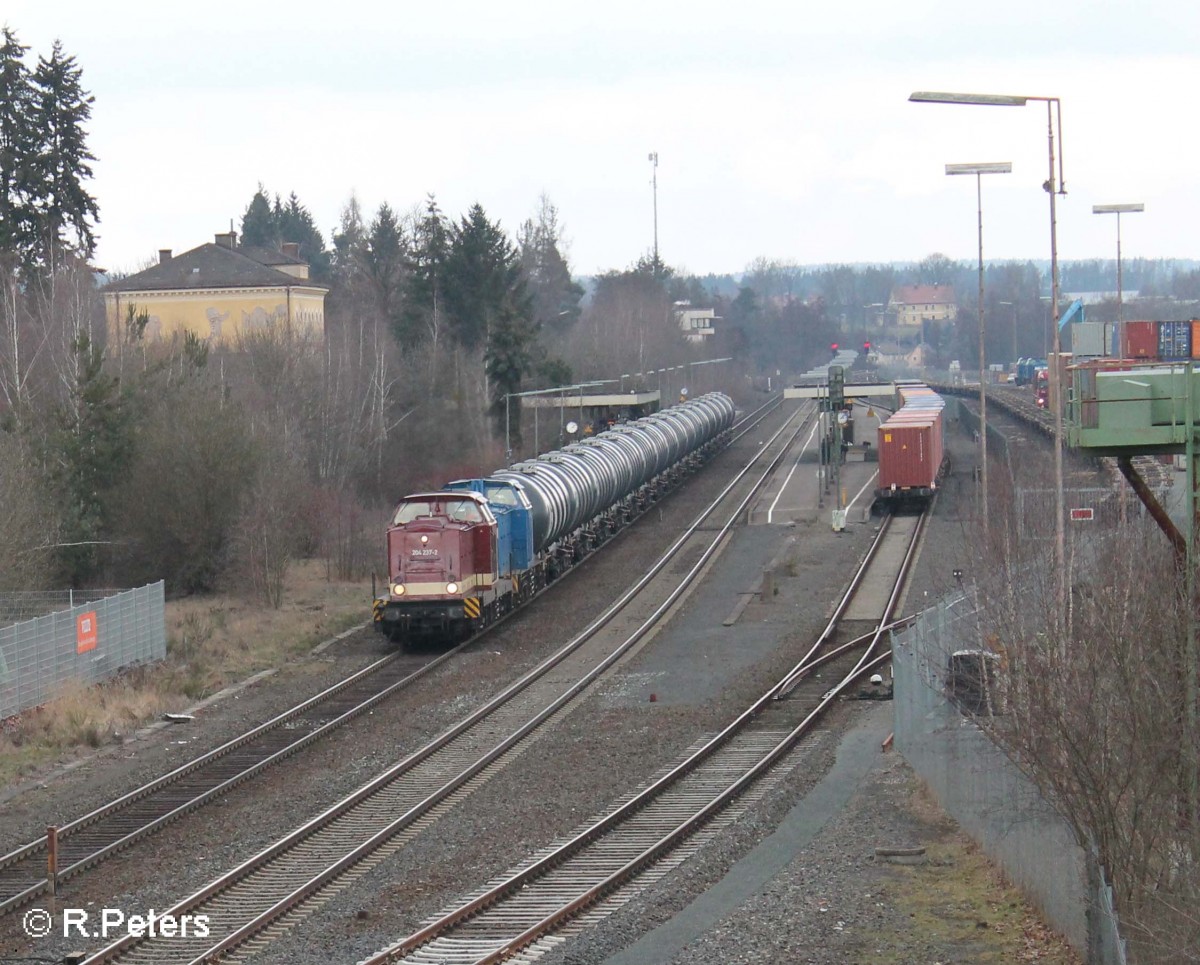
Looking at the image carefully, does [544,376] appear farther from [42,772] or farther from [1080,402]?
[1080,402]

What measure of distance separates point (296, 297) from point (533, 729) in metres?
58.1

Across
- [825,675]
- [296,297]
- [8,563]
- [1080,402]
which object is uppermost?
[296,297]

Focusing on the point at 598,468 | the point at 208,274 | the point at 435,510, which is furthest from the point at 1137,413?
the point at 208,274

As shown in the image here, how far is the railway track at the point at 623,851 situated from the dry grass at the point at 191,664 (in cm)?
914

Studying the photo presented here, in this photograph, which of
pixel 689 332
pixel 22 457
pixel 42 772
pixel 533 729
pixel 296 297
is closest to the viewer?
pixel 42 772

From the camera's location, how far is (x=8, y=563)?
102ft

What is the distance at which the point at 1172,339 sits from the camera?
23047 millimetres

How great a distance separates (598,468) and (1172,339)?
76.8ft

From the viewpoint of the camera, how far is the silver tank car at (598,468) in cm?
3773

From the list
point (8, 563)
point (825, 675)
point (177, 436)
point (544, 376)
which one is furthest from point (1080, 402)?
point (544, 376)

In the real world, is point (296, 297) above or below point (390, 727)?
above

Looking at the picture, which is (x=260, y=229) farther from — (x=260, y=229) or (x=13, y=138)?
(x=13, y=138)

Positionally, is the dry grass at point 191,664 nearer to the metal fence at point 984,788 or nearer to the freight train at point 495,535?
the freight train at point 495,535

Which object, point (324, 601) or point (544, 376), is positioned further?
point (544, 376)
